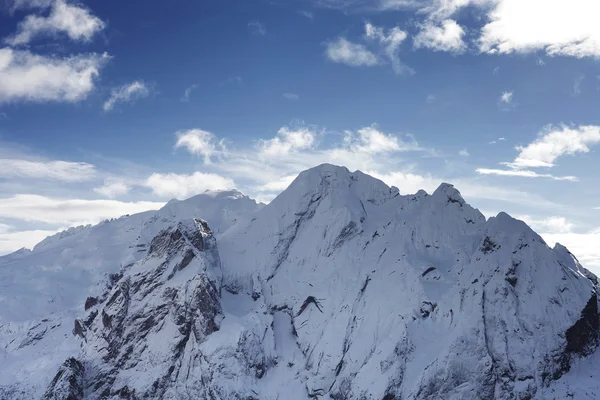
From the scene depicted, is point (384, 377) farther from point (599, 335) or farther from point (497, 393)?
point (599, 335)

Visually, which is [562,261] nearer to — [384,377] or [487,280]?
[487,280]

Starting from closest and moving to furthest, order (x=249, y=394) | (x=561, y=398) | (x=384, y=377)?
(x=561, y=398), (x=384, y=377), (x=249, y=394)

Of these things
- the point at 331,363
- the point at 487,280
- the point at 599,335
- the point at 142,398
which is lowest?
the point at 142,398

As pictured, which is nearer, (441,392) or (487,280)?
(441,392)

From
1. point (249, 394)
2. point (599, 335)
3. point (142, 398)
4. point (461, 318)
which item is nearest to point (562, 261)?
point (599, 335)

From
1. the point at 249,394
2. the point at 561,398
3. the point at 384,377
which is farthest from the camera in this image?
the point at 249,394

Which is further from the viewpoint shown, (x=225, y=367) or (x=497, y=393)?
(x=225, y=367)

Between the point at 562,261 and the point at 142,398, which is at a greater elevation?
the point at 562,261

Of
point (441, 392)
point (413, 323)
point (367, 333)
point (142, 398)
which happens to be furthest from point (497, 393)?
point (142, 398)

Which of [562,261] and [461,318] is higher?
[562,261]
